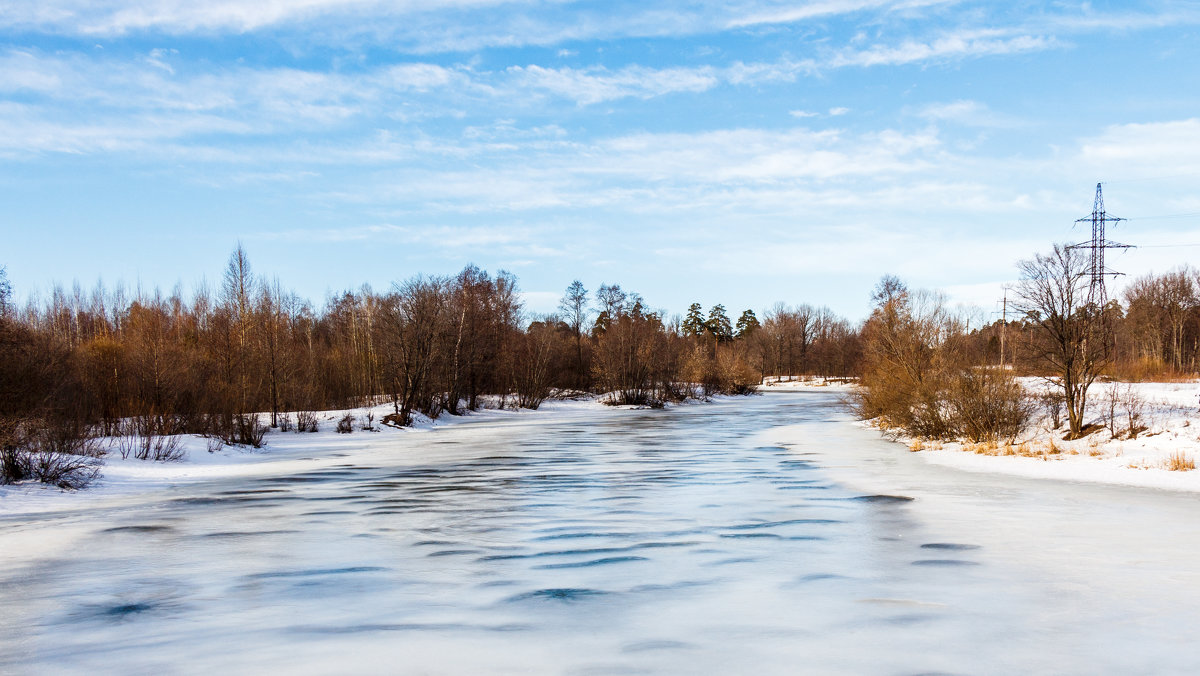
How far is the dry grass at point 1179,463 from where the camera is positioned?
15498 millimetres

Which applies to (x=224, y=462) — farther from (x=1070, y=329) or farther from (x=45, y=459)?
(x=1070, y=329)

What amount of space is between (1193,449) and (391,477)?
17.2m

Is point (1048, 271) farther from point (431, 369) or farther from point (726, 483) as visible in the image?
point (431, 369)

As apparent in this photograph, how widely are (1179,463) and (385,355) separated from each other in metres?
Result: 31.5

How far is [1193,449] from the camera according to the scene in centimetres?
1728

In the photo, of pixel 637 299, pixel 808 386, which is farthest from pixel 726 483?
pixel 808 386

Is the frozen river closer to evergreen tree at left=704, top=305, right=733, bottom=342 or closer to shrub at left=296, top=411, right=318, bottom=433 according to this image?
shrub at left=296, top=411, right=318, bottom=433

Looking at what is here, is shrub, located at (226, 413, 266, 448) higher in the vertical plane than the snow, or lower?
higher

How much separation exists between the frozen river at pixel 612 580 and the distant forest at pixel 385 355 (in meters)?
6.40

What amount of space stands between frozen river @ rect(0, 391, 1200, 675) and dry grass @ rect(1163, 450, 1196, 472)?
10.2 feet

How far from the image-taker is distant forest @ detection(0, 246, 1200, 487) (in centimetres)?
2097

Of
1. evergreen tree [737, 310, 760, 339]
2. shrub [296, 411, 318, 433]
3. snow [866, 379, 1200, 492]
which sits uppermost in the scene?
evergreen tree [737, 310, 760, 339]

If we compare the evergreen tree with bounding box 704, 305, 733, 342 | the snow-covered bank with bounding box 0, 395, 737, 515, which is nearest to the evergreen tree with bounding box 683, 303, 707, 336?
the evergreen tree with bounding box 704, 305, 733, 342

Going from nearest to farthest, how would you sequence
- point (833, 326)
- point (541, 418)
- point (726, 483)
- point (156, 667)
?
point (156, 667) → point (726, 483) → point (541, 418) → point (833, 326)
